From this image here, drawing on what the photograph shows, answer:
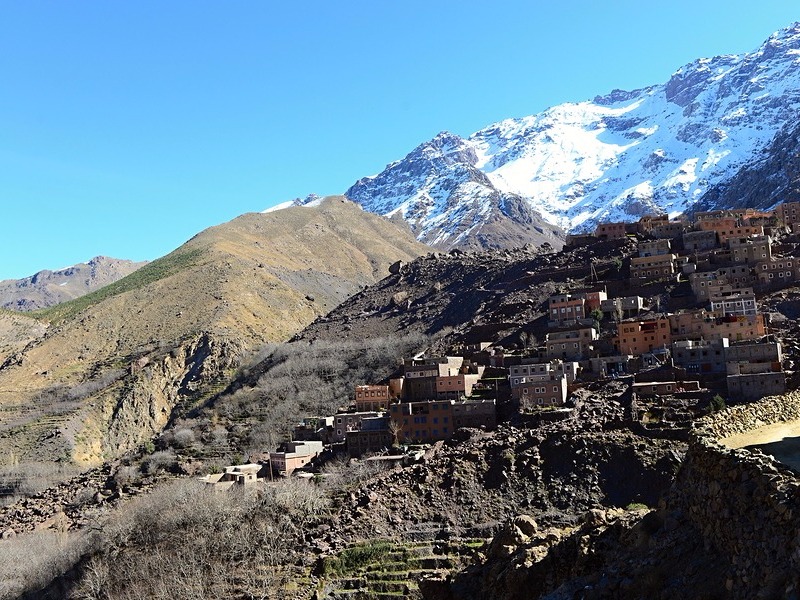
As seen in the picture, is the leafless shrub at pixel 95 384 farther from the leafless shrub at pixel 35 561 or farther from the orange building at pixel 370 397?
the leafless shrub at pixel 35 561

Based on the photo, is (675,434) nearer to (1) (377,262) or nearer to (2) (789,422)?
(2) (789,422)

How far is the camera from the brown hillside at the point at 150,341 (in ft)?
320

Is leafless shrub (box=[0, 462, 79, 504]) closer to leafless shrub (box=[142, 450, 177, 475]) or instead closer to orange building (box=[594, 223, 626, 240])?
leafless shrub (box=[142, 450, 177, 475])

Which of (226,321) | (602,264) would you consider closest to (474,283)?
(602,264)

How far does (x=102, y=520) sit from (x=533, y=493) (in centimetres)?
2793

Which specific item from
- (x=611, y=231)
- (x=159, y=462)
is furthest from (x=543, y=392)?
(x=611, y=231)

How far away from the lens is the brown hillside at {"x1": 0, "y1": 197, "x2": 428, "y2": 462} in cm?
9757

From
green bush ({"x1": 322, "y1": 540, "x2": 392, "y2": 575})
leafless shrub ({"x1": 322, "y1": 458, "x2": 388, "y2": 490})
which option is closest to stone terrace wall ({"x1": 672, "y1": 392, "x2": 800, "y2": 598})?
green bush ({"x1": 322, "y1": 540, "x2": 392, "y2": 575})

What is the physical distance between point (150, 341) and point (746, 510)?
10932 cm

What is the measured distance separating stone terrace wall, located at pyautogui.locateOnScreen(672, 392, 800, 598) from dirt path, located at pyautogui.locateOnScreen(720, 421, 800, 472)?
600mm

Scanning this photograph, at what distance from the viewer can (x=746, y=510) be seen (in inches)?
483

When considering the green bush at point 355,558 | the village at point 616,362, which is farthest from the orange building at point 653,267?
the green bush at point 355,558

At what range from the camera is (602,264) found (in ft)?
280

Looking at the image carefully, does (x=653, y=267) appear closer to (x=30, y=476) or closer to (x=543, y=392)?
(x=543, y=392)
